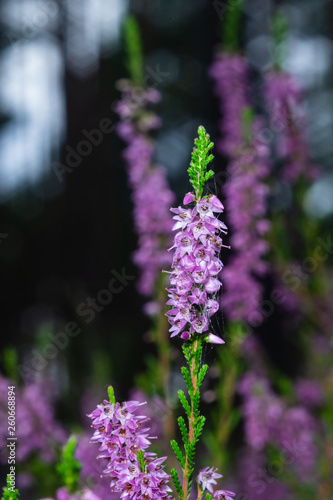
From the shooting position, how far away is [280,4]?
4828 mm

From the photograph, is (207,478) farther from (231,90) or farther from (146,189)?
(231,90)

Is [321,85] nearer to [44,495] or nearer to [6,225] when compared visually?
[6,225]

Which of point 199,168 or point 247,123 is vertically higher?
point 247,123

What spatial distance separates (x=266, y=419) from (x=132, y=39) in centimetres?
166

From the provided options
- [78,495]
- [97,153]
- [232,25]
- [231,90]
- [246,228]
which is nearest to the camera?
[78,495]

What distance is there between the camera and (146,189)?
2230 millimetres

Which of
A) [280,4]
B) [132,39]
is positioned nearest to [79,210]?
[280,4]

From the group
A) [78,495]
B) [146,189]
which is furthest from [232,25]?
[78,495]

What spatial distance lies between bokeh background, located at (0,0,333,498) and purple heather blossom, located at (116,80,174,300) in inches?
94.2

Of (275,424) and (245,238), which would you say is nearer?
(245,238)

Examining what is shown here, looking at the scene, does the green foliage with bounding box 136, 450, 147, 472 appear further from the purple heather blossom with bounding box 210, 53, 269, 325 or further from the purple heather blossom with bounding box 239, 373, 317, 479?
the purple heather blossom with bounding box 239, 373, 317, 479

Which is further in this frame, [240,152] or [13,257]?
[13,257]

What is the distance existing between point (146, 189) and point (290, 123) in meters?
0.76

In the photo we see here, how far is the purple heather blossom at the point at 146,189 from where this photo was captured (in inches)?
87.4
